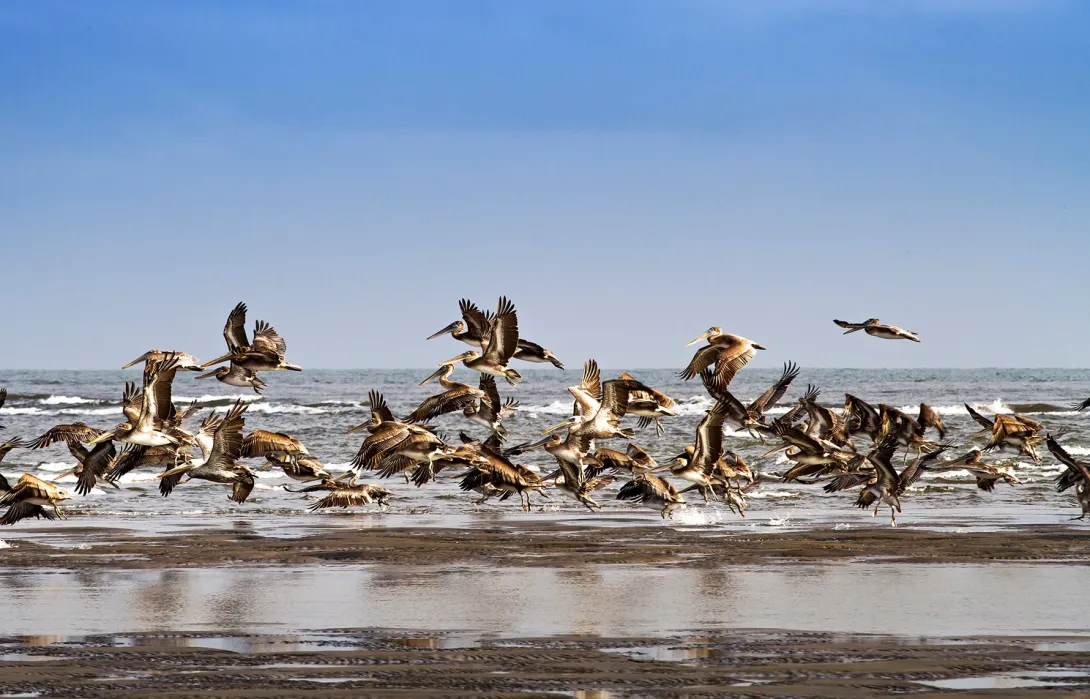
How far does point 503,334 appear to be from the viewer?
15.6m

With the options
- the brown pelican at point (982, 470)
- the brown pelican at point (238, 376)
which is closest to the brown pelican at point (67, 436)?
the brown pelican at point (238, 376)

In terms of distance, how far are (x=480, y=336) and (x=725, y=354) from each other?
116 inches

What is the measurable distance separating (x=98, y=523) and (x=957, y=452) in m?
17.6

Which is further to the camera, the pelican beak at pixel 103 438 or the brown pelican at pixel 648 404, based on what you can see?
the pelican beak at pixel 103 438

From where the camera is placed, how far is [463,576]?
1230 centimetres

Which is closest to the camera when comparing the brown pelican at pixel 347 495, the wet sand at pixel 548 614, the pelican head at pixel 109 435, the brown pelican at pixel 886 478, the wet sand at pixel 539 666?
the wet sand at pixel 539 666

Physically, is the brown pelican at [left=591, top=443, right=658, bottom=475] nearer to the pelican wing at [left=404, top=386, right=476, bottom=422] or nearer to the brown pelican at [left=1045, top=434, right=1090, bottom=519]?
the pelican wing at [left=404, top=386, right=476, bottom=422]

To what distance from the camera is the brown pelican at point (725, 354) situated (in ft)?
49.4

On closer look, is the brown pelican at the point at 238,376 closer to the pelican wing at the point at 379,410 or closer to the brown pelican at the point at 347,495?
the pelican wing at the point at 379,410

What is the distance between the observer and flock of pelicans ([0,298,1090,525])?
1496 cm

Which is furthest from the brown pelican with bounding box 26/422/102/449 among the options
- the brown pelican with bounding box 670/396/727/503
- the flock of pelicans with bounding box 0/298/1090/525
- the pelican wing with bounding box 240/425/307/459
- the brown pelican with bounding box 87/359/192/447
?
the brown pelican with bounding box 670/396/727/503

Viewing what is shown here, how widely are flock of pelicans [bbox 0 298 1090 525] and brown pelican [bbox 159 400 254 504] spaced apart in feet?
0.06

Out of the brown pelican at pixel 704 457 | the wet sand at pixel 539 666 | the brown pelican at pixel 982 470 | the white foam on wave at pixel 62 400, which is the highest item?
the brown pelican at pixel 704 457

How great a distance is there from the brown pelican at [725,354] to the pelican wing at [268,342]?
464 cm
